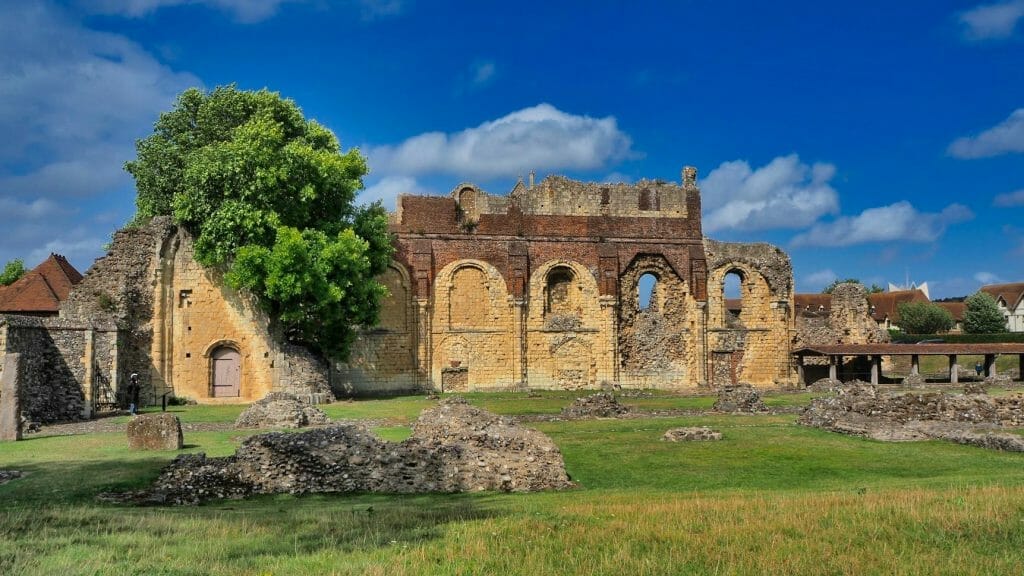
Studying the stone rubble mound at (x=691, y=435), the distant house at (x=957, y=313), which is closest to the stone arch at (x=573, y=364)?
the stone rubble mound at (x=691, y=435)

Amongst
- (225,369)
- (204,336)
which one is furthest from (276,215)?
(225,369)

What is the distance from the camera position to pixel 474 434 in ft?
46.1

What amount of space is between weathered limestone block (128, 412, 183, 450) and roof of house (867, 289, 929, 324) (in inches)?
3082

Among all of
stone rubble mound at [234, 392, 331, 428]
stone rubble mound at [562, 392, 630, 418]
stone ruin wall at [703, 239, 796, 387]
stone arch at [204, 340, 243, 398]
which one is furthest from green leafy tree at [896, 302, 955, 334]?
stone rubble mound at [234, 392, 331, 428]

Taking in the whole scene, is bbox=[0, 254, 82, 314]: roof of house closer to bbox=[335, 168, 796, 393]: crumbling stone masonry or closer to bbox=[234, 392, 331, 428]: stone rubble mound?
bbox=[335, 168, 796, 393]: crumbling stone masonry

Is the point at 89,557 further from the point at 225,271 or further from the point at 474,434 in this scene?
the point at 225,271

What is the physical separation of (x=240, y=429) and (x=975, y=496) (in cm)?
1587

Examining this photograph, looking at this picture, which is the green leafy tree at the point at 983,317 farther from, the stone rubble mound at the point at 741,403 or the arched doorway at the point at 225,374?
the arched doorway at the point at 225,374

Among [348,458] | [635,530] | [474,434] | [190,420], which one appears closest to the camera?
[635,530]

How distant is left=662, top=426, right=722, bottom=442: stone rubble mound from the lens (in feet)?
56.7

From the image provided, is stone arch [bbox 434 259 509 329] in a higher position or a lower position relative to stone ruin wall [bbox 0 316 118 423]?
higher

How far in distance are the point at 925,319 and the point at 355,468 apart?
2776 inches

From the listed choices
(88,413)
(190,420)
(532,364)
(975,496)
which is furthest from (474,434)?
(532,364)

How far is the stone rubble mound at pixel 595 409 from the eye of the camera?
23.3m
